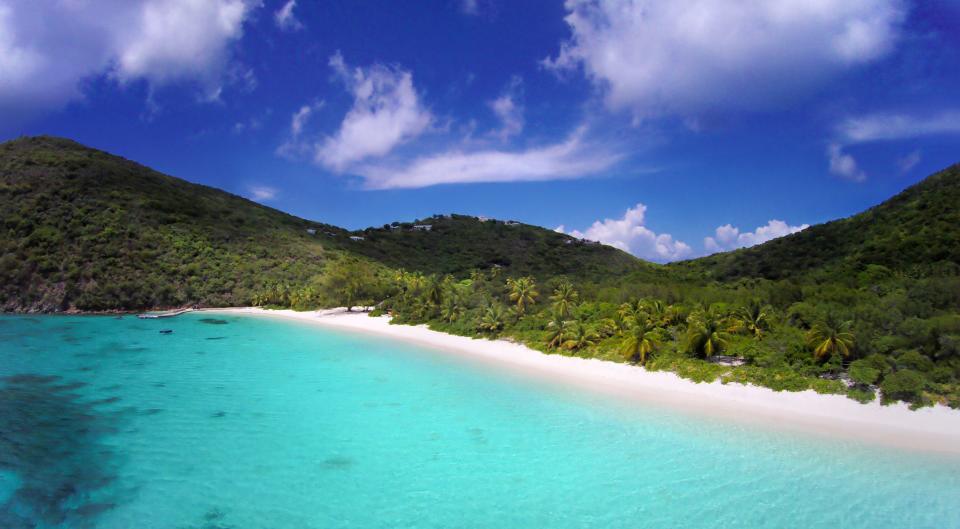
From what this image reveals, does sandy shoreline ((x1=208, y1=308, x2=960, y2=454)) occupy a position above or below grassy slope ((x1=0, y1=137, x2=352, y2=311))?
below

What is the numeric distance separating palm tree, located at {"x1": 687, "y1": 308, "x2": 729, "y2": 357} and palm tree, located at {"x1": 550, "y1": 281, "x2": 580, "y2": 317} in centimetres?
1272

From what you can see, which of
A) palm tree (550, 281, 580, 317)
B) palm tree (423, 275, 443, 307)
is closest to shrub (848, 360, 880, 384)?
palm tree (550, 281, 580, 317)

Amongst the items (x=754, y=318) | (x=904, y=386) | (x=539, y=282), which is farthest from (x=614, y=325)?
(x=539, y=282)

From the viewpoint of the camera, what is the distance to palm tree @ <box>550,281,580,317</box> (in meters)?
39.2

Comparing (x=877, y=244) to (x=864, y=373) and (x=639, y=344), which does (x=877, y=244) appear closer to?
(x=864, y=373)

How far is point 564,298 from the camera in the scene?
42438mm

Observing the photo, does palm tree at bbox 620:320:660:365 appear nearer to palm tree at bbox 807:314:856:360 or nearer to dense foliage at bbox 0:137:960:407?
dense foliage at bbox 0:137:960:407

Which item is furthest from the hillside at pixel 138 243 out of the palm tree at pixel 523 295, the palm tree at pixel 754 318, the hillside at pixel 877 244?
the palm tree at pixel 754 318

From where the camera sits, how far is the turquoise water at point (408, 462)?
1148cm

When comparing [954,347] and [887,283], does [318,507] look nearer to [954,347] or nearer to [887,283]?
[954,347]

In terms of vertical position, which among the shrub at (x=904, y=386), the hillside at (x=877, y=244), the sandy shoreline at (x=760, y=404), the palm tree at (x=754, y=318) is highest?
the hillside at (x=877, y=244)

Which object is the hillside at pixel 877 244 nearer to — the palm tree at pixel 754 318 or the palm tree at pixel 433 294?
the palm tree at pixel 754 318

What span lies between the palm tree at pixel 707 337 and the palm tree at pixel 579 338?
6800mm

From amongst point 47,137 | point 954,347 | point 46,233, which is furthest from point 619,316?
point 47,137
